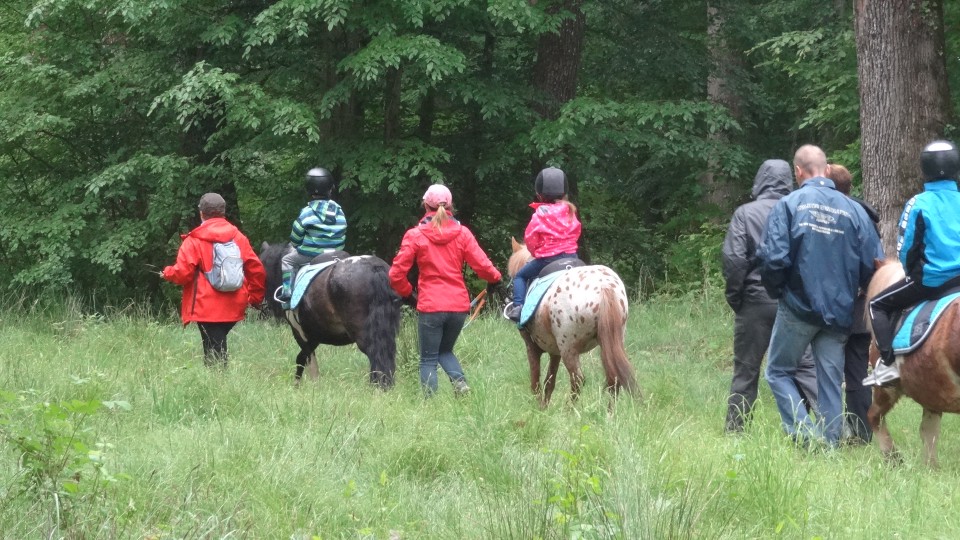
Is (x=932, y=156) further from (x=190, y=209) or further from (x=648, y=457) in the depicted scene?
(x=190, y=209)

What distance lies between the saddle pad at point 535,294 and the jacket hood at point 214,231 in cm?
294

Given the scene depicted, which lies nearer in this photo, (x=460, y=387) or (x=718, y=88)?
(x=460, y=387)

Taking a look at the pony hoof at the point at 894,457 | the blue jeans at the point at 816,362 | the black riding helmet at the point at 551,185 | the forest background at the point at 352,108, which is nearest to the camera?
the pony hoof at the point at 894,457

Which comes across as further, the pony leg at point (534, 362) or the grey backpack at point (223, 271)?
the grey backpack at point (223, 271)

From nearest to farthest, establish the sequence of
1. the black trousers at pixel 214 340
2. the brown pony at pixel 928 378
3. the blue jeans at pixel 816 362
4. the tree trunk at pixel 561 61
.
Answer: the brown pony at pixel 928 378 → the blue jeans at pixel 816 362 → the black trousers at pixel 214 340 → the tree trunk at pixel 561 61

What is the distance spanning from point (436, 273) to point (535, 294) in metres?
0.92

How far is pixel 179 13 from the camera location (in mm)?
16484

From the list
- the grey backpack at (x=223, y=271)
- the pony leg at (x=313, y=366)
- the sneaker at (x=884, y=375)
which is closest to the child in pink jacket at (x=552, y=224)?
the sneaker at (x=884, y=375)

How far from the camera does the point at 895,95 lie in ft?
39.9

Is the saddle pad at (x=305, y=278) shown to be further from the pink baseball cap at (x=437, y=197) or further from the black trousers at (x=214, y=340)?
the pink baseball cap at (x=437, y=197)

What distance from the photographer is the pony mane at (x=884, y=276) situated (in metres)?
7.52

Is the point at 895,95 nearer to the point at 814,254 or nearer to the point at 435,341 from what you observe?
→ the point at 814,254

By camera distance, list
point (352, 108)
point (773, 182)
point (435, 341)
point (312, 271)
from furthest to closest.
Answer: point (352, 108) → point (312, 271) → point (435, 341) → point (773, 182)

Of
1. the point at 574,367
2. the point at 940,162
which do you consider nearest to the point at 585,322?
the point at 574,367
